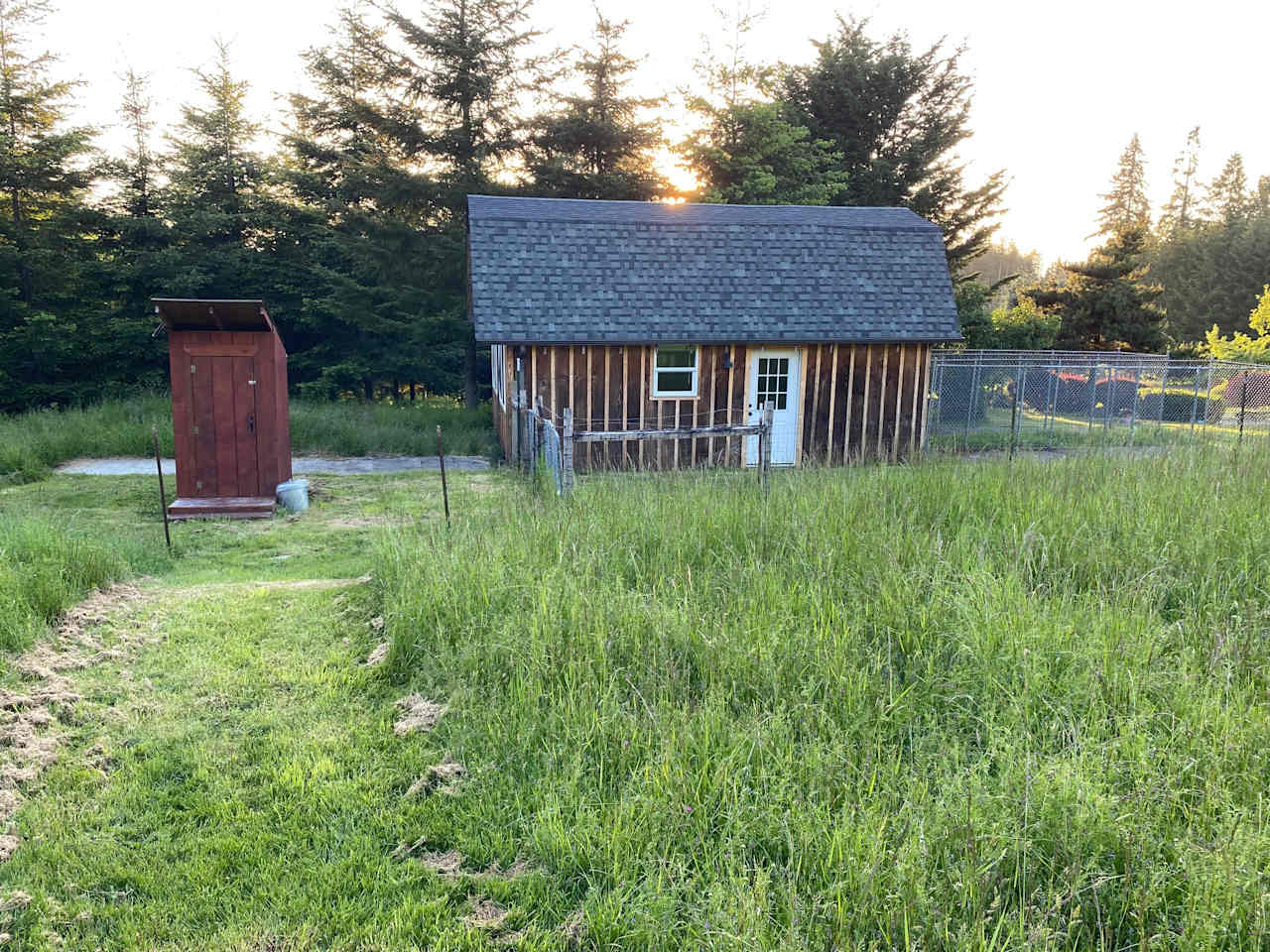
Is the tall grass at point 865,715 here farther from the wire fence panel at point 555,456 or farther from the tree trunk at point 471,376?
the tree trunk at point 471,376

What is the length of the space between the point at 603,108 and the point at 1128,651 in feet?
74.6

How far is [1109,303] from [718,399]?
21788 mm

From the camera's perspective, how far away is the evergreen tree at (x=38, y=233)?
2048cm

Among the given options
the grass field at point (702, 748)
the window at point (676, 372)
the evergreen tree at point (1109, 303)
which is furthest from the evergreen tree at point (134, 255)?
the evergreen tree at point (1109, 303)

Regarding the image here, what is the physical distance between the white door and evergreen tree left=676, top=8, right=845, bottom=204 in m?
11.7

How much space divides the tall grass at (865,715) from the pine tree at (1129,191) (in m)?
63.8

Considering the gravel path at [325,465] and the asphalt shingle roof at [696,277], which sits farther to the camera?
the gravel path at [325,465]

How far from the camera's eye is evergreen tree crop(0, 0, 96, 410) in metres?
20.5

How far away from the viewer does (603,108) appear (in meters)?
23.5

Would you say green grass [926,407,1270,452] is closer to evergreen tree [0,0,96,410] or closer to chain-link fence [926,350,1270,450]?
chain-link fence [926,350,1270,450]

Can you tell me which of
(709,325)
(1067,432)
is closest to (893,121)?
(1067,432)

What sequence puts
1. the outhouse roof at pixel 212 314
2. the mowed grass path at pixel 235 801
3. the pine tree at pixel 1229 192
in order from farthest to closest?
the pine tree at pixel 1229 192 < the outhouse roof at pixel 212 314 < the mowed grass path at pixel 235 801

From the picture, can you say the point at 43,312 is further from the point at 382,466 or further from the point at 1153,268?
the point at 1153,268

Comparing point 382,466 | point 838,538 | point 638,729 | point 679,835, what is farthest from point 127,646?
point 382,466
